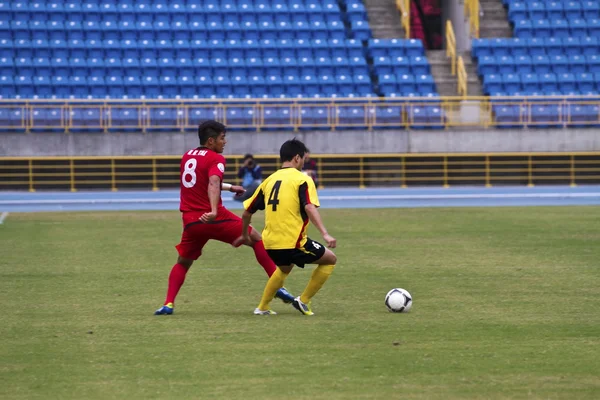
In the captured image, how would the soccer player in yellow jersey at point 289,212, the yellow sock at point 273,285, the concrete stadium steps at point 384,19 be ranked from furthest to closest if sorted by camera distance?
the concrete stadium steps at point 384,19
the yellow sock at point 273,285
the soccer player in yellow jersey at point 289,212

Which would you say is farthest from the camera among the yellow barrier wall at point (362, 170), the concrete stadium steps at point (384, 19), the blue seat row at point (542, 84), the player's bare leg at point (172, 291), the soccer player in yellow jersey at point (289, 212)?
the concrete stadium steps at point (384, 19)

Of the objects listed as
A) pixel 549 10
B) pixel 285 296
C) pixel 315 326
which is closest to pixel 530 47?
pixel 549 10

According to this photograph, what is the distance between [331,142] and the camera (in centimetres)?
3394

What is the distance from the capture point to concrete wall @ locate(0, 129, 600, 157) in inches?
1296

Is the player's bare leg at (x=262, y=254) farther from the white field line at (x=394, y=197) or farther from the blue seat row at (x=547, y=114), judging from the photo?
the blue seat row at (x=547, y=114)

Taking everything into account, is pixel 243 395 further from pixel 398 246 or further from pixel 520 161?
pixel 520 161

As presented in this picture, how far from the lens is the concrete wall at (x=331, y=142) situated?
32.9 metres

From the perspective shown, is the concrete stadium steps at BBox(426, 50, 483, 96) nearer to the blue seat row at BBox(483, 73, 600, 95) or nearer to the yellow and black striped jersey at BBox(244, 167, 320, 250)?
the blue seat row at BBox(483, 73, 600, 95)

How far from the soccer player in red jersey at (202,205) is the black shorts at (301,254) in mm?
558

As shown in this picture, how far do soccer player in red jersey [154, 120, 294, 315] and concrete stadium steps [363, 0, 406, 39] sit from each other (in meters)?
30.8

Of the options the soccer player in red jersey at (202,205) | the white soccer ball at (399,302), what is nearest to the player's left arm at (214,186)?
the soccer player in red jersey at (202,205)

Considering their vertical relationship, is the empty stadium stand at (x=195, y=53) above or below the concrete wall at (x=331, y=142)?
above

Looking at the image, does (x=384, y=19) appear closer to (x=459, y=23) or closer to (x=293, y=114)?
(x=459, y=23)

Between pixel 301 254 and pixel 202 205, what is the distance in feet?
3.64
